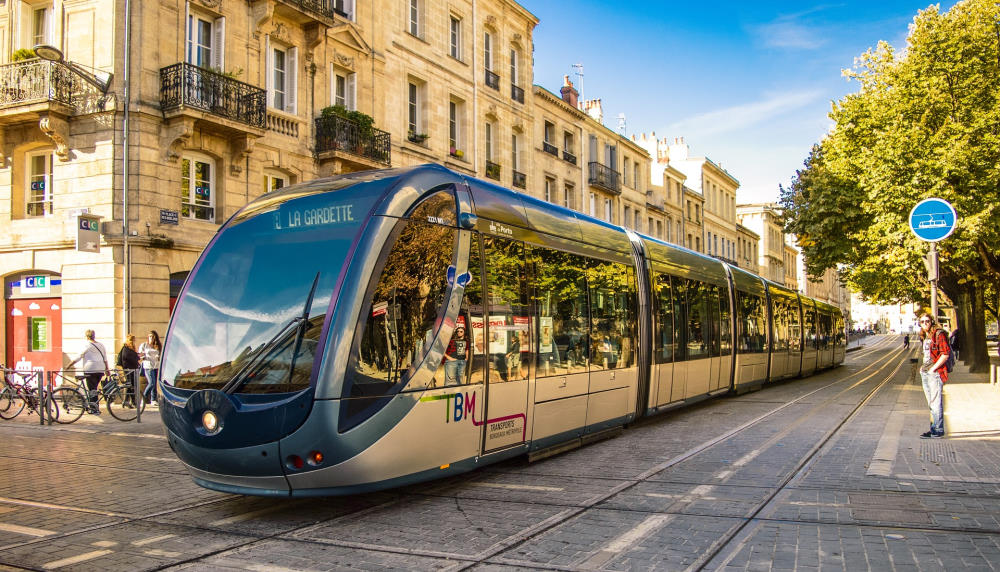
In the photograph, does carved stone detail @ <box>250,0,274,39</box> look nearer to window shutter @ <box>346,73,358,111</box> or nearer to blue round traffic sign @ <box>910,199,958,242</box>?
window shutter @ <box>346,73,358,111</box>

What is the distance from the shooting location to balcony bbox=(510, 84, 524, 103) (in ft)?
98.5

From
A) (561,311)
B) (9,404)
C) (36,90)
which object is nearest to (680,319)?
(561,311)

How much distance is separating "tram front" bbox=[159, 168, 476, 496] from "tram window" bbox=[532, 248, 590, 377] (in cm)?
188

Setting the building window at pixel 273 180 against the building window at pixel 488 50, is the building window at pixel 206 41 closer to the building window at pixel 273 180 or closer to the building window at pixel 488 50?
the building window at pixel 273 180

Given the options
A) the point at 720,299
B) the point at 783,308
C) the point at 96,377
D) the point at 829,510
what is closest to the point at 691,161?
the point at 783,308

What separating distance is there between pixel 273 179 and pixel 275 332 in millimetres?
14084

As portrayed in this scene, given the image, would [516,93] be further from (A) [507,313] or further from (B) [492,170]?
(A) [507,313]

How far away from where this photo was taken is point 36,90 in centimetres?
1634

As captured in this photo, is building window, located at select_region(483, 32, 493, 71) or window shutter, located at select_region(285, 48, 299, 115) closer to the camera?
window shutter, located at select_region(285, 48, 299, 115)

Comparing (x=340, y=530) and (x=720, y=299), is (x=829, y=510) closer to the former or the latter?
(x=340, y=530)

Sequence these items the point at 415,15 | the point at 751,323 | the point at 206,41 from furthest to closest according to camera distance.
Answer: the point at 415,15 < the point at 206,41 < the point at 751,323

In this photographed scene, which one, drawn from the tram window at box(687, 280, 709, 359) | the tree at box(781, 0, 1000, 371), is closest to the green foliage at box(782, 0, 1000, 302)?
the tree at box(781, 0, 1000, 371)

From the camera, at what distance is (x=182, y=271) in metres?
16.8

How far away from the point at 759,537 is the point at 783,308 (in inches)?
678
